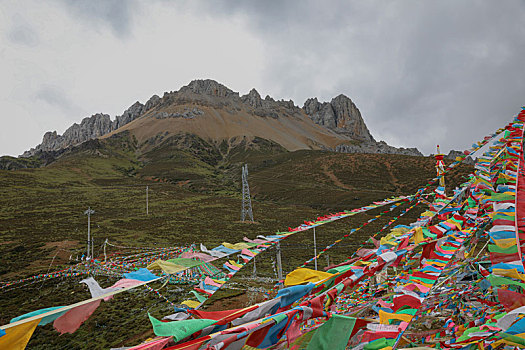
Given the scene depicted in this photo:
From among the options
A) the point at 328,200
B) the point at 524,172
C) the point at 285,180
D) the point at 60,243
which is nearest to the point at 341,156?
the point at 285,180

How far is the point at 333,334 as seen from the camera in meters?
2.02

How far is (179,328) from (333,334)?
3.46ft

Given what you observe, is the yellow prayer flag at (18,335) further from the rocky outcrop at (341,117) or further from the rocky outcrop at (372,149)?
the rocky outcrop at (341,117)

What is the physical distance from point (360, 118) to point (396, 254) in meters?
202

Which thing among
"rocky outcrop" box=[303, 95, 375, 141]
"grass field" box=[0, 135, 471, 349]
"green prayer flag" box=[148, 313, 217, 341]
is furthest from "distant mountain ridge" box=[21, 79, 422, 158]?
"green prayer flag" box=[148, 313, 217, 341]

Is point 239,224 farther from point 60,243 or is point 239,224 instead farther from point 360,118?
point 360,118

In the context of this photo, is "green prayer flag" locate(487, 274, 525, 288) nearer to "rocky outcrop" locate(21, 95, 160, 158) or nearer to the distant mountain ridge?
the distant mountain ridge

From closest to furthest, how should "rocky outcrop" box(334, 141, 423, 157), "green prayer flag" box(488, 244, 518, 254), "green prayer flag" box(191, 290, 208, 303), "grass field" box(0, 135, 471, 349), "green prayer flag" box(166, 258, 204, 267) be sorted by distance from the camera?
"green prayer flag" box(488, 244, 518, 254) < "green prayer flag" box(191, 290, 208, 303) < "green prayer flag" box(166, 258, 204, 267) < "grass field" box(0, 135, 471, 349) < "rocky outcrop" box(334, 141, 423, 157)

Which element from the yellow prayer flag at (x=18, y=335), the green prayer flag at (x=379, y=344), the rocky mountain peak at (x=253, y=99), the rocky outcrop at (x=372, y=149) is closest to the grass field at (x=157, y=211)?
the yellow prayer flag at (x=18, y=335)

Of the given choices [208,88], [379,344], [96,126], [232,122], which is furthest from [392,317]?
[96,126]

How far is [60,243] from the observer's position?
69.7 feet

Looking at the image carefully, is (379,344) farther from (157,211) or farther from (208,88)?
(208,88)

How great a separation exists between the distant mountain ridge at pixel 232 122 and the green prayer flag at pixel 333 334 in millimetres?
136237

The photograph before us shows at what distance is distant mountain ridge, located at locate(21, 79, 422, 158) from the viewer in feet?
473
